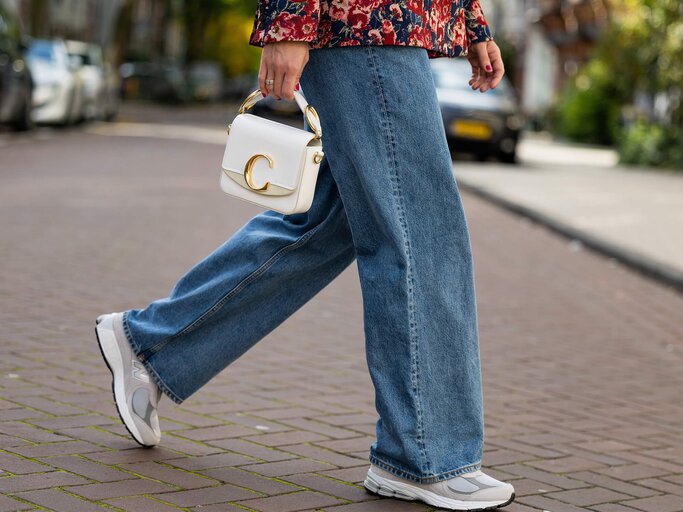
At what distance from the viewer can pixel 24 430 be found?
3.78 m

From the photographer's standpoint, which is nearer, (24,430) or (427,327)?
(427,327)

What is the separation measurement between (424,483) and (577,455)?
99cm

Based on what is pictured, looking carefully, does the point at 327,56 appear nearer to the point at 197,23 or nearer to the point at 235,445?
the point at 235,445

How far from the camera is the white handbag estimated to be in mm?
3082

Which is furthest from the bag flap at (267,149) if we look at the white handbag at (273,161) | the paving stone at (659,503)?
the paving stone at (659,503)

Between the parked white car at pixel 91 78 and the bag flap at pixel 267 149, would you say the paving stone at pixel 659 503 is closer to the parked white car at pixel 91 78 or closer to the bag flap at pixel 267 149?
the bag flap at pixel 267 149

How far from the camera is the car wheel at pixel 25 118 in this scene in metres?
18.5

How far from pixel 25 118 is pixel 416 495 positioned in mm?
16477

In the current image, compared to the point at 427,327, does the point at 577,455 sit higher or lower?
lower

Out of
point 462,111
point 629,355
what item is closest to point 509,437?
point 629,355

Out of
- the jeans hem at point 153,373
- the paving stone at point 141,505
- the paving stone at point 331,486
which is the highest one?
the jeans hem at point 153,373

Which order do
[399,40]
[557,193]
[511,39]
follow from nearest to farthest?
1. [399,40]
2. [557,193]
3. [511,39]

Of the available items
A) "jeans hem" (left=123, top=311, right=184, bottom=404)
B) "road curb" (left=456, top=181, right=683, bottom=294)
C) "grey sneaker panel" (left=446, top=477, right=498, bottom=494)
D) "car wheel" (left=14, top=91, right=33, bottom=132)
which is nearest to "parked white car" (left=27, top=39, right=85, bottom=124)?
"car wheel" (left=14, top=91, right=33, bottom=132)

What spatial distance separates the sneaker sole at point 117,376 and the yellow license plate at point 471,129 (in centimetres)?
1574
